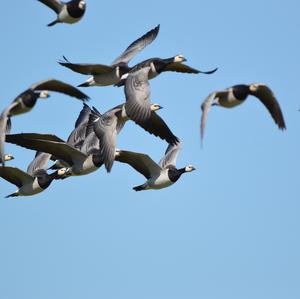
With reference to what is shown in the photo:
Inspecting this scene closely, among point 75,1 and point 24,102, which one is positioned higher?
point 75,1

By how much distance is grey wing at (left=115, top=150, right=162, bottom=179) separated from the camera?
80.8ft

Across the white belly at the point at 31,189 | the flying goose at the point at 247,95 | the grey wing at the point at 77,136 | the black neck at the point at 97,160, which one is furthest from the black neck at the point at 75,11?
the grey wing at the point at 77,136

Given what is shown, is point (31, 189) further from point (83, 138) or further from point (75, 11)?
point (75, 11)

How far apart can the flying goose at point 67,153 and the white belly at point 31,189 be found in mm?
869

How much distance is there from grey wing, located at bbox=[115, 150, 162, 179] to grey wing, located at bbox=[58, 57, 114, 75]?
1.72 metres

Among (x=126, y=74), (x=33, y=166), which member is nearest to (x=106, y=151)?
(x=126, y=74)

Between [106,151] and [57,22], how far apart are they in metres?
2.74

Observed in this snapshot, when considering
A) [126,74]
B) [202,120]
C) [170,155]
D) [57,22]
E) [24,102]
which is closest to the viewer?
[202,120]

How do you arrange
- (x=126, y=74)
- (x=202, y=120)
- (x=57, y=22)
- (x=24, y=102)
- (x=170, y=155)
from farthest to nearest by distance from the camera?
(x=170, y=155) → (x=126, y=74) → (x=57, y=22) → (x=24, y=102) → (x=202, y=120)

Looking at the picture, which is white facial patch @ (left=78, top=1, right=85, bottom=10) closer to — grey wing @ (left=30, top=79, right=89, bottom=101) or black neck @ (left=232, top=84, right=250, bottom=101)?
grey wing @ (left=30, top=79, right=89, bottom=101)

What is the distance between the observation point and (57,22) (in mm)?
22484

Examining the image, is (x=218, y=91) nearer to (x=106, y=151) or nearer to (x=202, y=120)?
(x=202, y=120)

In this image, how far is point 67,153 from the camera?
24.2 m

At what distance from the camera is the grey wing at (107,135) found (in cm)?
2292
